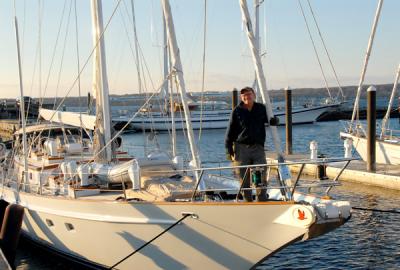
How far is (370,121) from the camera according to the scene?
21750mm

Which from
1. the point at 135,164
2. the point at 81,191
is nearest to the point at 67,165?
the point at 81,191

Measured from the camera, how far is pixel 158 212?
9672 mm

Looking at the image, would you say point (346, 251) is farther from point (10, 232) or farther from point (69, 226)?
point (10, 232)

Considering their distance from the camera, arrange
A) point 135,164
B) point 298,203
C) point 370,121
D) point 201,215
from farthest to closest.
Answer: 1. point 370,121
2. point 135,164
3. point 201,215
4. point 298,203

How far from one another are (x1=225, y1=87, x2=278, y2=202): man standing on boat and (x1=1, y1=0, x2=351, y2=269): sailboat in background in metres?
0.28

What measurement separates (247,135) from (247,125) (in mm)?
174

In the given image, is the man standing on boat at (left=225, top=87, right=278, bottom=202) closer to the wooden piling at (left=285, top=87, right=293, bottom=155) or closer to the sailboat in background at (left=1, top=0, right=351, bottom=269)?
the sailboat in background at (left=1, top=0, right=351, bottom=269)

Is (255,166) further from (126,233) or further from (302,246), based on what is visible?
(302,246)

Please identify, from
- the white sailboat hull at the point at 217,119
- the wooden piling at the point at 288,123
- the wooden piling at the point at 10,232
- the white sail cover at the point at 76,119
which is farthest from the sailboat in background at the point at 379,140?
the white sailboat hull at the point at 217,119

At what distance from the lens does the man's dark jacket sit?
30.2 ft

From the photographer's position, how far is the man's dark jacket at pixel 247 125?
920 centimetres

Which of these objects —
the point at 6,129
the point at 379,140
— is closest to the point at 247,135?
the point at 379,140

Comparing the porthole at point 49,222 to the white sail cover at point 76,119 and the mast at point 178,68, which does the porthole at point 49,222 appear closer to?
the white sail cover at point 76,119

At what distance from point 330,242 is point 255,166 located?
21.2 ft
